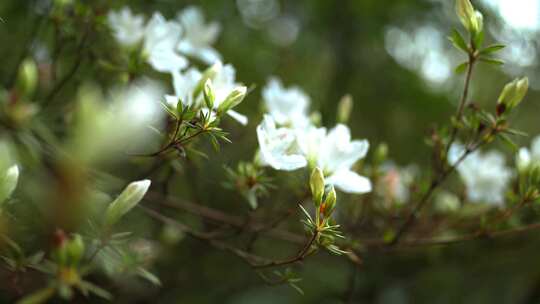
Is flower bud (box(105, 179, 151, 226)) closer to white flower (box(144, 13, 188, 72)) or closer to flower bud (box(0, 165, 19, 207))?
flower bud (box(0, 165, 19, 207))

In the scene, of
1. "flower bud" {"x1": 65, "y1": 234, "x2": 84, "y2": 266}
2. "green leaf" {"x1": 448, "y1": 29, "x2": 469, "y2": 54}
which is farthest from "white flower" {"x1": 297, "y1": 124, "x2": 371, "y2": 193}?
"flower bud" {"x1": 65, "y1": 234, "x2": 84, "y2": 266}

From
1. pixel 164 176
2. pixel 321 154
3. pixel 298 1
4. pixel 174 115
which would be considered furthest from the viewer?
pixel 298 1

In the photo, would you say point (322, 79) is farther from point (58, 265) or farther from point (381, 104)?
point (58, 265)

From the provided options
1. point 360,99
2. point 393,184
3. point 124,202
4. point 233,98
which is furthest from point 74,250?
point 360,99

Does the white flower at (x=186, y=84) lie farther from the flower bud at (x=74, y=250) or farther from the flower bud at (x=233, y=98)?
the flower bud at (x=74, y=250)

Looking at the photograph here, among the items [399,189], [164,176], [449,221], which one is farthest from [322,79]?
[164,176]

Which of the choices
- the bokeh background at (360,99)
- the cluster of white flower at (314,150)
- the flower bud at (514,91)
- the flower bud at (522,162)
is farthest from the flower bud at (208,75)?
the flower bud at (522,162)
